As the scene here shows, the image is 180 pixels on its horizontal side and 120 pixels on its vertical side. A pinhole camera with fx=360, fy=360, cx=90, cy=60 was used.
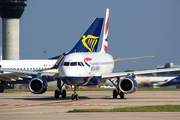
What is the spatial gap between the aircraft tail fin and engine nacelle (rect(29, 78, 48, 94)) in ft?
54.1

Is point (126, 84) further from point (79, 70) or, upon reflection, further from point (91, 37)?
point (91, 37)

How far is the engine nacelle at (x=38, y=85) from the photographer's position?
1194 inches

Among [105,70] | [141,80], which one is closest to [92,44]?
[105,70]

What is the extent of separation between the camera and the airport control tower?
9869cm

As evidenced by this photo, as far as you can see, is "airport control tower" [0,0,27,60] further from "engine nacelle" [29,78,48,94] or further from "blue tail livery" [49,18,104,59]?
"engine nacelle" [29,78,48,94]

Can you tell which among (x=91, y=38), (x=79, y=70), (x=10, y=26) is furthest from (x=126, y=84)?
(x=10, y=26)

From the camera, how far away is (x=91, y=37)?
4659cm

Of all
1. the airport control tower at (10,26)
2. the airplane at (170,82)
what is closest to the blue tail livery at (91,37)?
the airport control tower at (10,26)

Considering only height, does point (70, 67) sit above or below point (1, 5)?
below

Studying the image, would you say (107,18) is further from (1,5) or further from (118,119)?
(1,5)

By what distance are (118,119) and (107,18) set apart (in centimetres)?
2963

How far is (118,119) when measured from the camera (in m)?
15.9

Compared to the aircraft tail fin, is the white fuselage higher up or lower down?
lower down

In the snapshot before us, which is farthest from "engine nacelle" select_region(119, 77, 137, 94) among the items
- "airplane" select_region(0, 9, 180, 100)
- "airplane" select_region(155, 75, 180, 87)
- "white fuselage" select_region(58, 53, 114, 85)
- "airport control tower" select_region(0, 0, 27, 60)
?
"airplane" select_region(155, 75, 180, 87)
